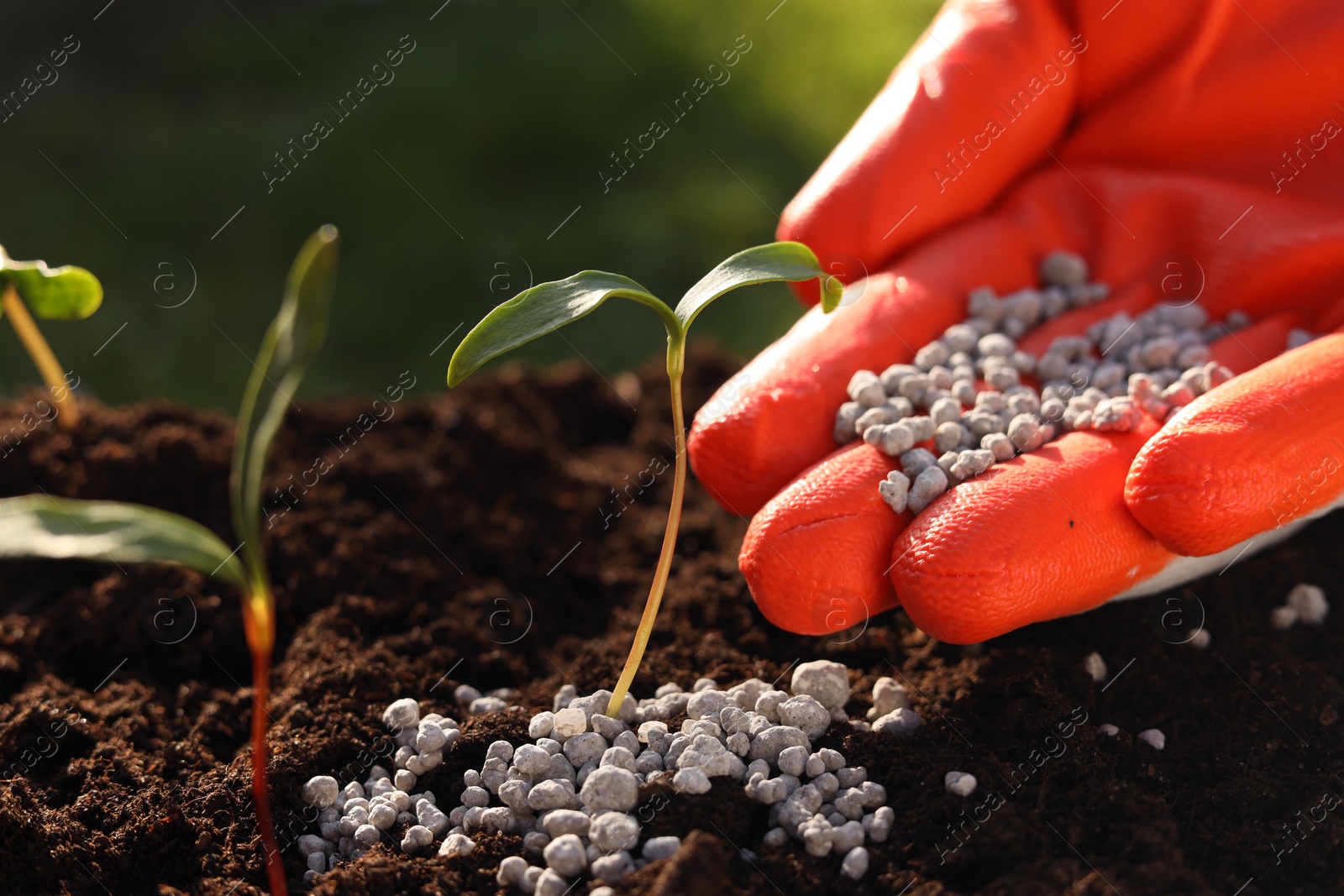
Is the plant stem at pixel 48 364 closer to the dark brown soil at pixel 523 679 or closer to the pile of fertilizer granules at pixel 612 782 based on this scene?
the dark brown soil at pixel 523 679

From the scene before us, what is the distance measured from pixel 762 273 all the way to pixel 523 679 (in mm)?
691

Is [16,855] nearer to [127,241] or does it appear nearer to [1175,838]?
[1175,838]

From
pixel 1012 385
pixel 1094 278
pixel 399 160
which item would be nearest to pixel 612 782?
pixel 1012 385

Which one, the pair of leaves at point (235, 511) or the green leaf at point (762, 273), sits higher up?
the pair of leaves at point (235, 511)

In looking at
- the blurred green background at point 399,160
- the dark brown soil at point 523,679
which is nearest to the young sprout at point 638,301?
the dark brown soil at point 523,679

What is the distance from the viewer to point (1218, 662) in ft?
4.36

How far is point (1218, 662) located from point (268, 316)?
2186mm

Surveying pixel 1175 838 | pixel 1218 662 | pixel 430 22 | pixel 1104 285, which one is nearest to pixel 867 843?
pixel 1175 838

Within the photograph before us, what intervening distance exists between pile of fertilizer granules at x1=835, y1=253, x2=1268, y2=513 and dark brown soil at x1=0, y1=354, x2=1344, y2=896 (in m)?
0.26

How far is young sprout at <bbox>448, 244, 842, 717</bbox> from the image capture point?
989mm

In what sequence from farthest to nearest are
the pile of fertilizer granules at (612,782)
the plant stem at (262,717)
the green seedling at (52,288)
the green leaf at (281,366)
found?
the green seedling at (52,288), the pile of fertilizer granules at (612,782), the plant stem at (262,717), the green leaf at (281,366)

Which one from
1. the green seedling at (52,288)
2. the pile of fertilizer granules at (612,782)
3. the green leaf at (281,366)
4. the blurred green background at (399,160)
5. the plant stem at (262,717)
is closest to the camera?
the green leaf at (281,366)

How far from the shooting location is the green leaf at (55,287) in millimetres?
1363

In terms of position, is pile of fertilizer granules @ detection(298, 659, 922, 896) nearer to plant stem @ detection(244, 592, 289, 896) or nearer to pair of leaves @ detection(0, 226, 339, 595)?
plant stem @ detection(244, 592, 289, 896)
